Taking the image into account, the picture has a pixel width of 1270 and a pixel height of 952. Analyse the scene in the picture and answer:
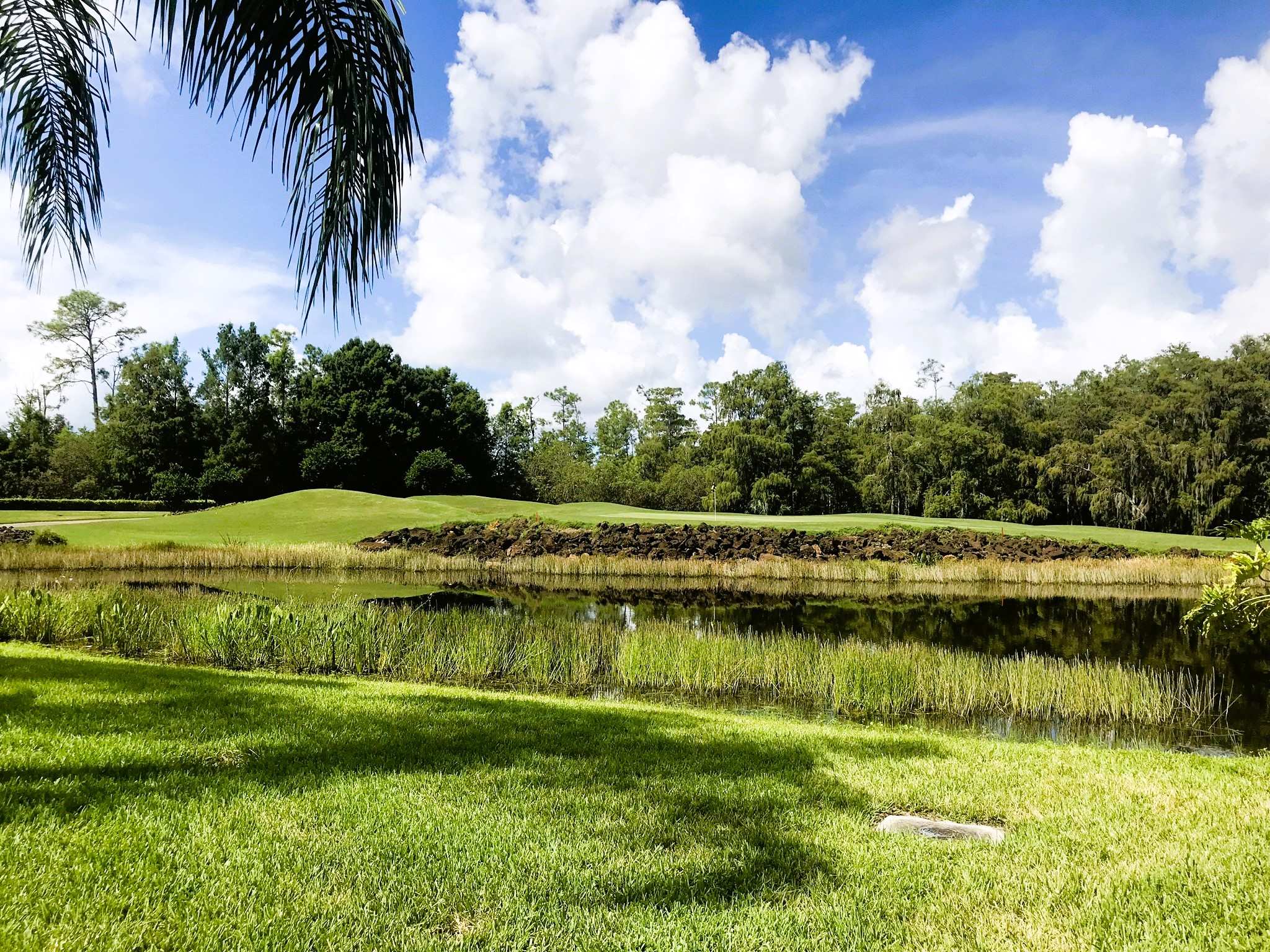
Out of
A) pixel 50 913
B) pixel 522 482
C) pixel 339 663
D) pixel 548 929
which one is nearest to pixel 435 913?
pixel 548 929

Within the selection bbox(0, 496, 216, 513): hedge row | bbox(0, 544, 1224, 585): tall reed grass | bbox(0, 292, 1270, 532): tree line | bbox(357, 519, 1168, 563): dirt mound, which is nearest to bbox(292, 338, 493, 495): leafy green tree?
bbox(0, 292, 1270, 532): tree line

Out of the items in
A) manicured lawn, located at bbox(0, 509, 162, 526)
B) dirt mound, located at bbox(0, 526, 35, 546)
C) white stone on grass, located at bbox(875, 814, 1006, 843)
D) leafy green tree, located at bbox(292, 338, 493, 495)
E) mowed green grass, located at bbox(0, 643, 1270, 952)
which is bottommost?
white stone on grass, located at bbox(875, 814, 1006, 843)

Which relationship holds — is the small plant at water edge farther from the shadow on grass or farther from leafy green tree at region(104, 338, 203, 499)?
leafy green tree at region(104, 338, 203, 499)

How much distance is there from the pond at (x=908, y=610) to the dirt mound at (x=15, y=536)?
3.42 metres

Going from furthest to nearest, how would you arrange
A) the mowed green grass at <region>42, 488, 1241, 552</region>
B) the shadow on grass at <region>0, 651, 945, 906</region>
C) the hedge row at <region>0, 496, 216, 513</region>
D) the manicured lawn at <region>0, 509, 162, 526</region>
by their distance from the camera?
1. the hedge row at <region>0, 496, 216, 513</region>
2. the manicured lawn at <region>0, 509, 162, 526</region>
3. the mowed green grass at <region>42, 488, 1241, 552</region>
4. the shadow on grass at <region>0, 651, 945, 906</region>

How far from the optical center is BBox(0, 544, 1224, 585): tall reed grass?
887 inches

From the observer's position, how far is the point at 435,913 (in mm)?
2938

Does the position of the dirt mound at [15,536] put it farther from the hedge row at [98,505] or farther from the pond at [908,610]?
the hedge row at [98,505]

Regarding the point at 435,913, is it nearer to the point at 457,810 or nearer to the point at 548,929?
the point at 548,929

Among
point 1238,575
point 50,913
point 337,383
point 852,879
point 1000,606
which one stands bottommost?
point 1000,606

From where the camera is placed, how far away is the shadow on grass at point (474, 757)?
3623mm

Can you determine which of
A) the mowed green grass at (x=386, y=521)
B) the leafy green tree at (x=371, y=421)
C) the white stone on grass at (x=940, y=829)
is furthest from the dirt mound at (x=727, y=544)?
the leafy green tree at (x=371, y=421)

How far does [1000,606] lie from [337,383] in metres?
46.7

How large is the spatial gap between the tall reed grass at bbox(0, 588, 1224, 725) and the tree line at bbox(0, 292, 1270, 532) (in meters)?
41.5
